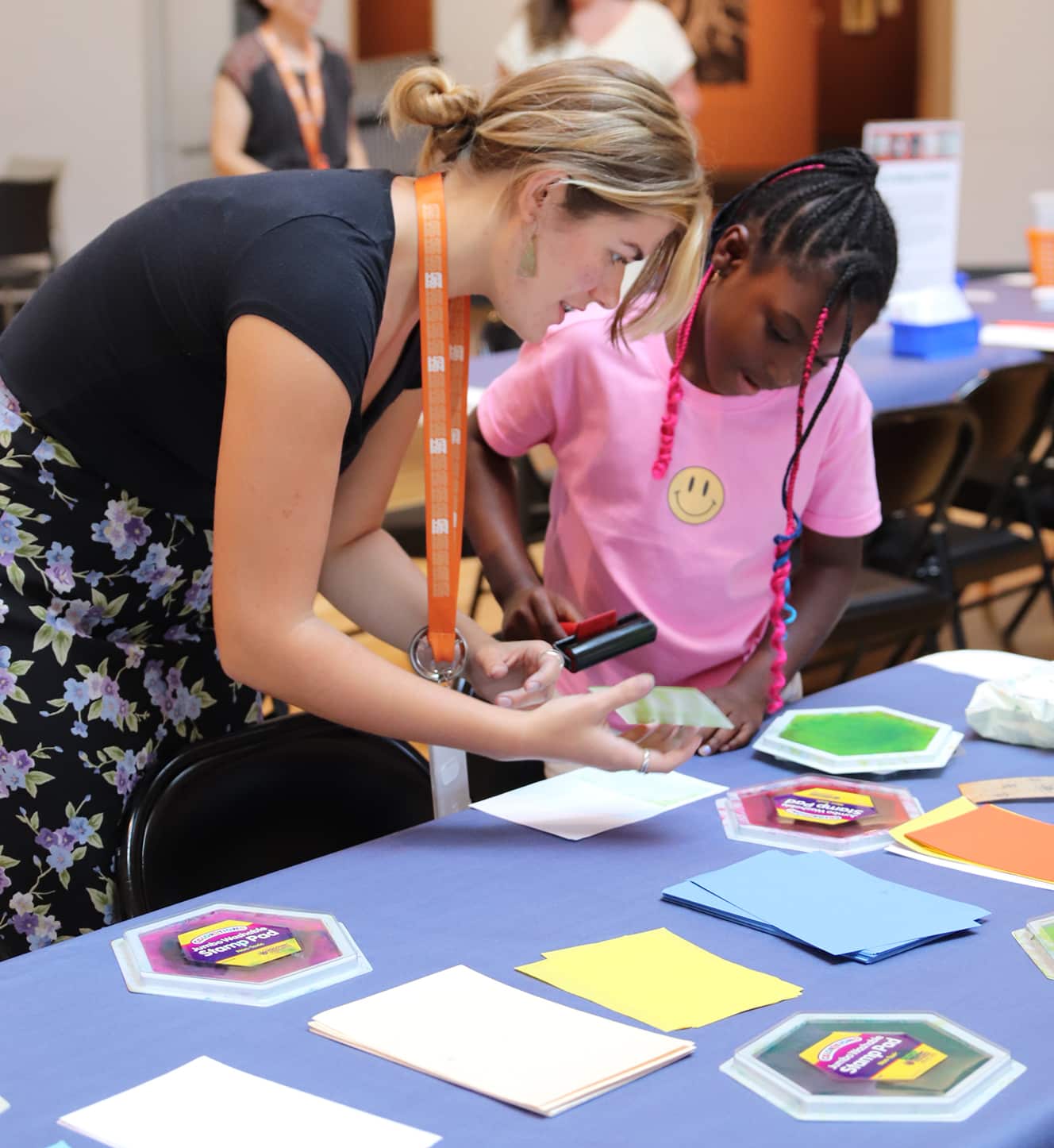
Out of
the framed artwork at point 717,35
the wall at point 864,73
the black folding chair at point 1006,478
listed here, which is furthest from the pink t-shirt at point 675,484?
the wall at point 864,73

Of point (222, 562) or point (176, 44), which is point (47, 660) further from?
point (176, 44)

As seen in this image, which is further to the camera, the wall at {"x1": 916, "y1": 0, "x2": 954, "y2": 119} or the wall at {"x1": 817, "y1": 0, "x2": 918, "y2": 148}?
the wall at {"x1": 817, "y1": 0, "x2": 918, "y2": 148}

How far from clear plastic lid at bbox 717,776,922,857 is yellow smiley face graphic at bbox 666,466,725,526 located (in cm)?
41

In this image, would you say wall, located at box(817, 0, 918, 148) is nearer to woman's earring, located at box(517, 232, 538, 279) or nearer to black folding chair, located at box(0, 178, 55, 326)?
black folding chair, located at box(0, 178, 55, 326)

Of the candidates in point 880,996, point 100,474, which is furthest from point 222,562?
point 880,996

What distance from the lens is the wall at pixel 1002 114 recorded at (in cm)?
724

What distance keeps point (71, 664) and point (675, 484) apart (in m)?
0.71

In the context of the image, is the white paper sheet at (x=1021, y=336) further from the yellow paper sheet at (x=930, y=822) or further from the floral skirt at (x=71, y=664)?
the floral skirt at (x=71, y=664)

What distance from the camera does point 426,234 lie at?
4.07ft

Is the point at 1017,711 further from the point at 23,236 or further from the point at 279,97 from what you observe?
the point at 23,236

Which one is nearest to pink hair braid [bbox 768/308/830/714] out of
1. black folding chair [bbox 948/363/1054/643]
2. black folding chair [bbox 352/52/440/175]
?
black folding chair [bbox 948/363/1054/643]

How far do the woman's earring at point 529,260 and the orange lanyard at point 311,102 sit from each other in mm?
3620

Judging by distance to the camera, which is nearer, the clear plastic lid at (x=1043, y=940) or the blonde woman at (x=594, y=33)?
the clear plastic lid at (x=1043, y=940)

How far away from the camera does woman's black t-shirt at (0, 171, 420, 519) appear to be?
114cm
